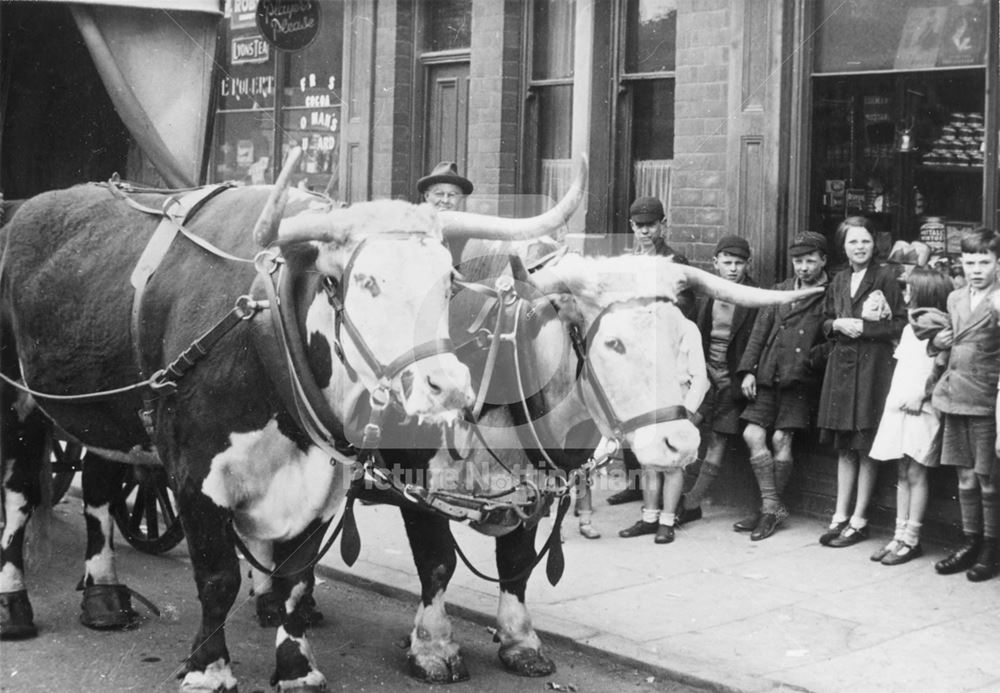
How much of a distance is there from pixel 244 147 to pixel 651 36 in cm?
569

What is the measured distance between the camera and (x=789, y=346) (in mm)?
8727

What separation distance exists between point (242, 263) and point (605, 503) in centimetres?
487

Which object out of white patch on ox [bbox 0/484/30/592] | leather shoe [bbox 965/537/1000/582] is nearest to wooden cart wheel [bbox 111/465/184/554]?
white patch on ox [bbox 0/484/30/592]

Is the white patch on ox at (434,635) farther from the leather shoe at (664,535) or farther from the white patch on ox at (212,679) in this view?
the leather shoe at (664,535)

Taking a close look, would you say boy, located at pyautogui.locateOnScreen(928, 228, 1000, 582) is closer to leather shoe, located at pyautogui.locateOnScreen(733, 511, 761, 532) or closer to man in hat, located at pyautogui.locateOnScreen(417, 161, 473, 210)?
leather shoe, located at pyautogui.locateOnScreen(733, 511, 761, 532)

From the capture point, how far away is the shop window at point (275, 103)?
13.4m

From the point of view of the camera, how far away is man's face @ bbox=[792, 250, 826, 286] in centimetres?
856

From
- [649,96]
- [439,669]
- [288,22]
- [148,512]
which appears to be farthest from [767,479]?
[288,22]

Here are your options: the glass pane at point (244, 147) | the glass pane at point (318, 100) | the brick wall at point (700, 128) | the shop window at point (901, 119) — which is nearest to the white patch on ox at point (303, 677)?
the brick wall at point (700, 128)

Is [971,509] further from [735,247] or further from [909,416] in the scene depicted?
[735,247]

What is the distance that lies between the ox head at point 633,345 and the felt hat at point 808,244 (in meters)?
2.87

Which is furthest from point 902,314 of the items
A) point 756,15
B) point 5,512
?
point 5,512

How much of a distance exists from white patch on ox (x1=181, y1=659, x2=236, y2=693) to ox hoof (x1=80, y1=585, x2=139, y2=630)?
1.34m

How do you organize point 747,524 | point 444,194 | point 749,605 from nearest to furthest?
point 749,605 < point 747,524 < point 444,194
